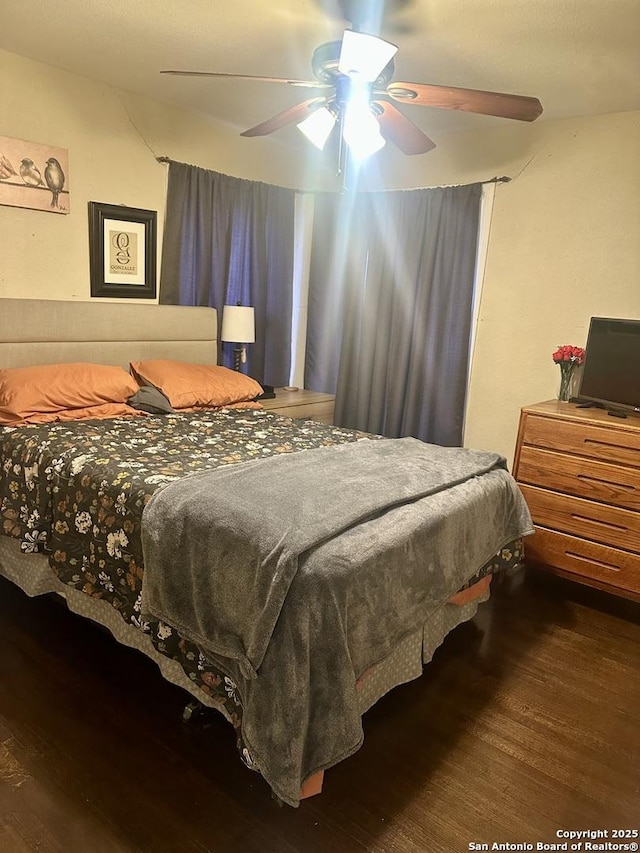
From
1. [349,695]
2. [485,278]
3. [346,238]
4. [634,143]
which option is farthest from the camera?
[346,238]

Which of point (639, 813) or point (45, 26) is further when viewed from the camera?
point (45, 26)

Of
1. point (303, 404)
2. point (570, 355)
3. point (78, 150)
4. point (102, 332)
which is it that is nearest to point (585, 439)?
point (570, 355)

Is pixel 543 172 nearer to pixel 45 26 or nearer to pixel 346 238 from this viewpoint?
pixel 346 238

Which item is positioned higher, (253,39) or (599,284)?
(253,39)

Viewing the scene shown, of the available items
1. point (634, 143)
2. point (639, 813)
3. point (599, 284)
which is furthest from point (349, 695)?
point (634, 143)

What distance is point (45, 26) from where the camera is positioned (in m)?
2.63

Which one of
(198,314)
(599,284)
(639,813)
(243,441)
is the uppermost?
(599,284)

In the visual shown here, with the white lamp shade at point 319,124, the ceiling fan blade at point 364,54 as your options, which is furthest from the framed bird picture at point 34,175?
the ceiling fan blade at point 364,54

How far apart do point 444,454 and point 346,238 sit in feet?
8.12

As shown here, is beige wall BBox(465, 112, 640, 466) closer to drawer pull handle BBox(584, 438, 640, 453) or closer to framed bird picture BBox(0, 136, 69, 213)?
drawer pull handle BBox(584, 438, 640, 453)

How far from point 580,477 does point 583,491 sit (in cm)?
7

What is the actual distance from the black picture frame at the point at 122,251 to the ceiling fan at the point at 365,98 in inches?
56.1

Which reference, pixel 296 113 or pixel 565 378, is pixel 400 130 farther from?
pixel 565 378

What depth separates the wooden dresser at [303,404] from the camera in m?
4.01
